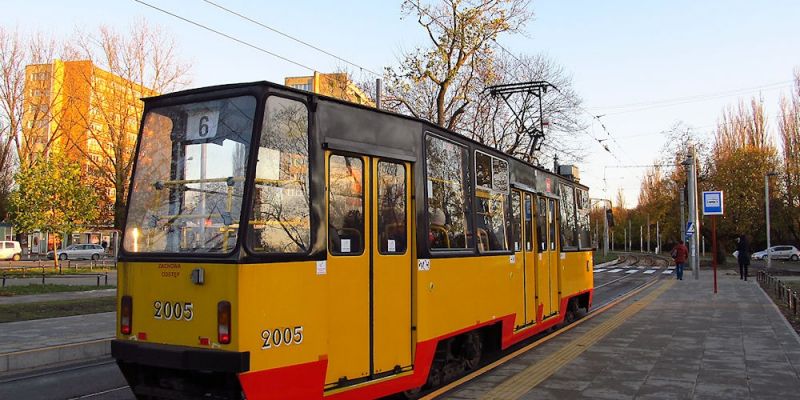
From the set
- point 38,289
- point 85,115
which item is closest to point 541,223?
point 38,289

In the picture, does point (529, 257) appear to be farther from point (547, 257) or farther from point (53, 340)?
point (53, 340)

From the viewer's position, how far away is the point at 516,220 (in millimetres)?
9703

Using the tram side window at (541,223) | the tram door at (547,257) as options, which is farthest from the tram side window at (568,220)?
the tram side window at (541,223)

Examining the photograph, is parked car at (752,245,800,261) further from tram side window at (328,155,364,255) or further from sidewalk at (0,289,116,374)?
tram side window at (328,155,364,255)

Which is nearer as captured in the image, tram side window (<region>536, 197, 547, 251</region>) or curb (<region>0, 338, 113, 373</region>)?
curb (<region>0, 338, 113, 373</region>)

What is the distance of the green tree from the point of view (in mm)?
29562

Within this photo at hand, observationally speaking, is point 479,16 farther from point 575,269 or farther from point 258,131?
point 258,131

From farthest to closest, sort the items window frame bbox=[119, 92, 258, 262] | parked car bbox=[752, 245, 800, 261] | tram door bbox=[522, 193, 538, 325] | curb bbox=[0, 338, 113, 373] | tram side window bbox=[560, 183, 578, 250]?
parked car bbox=[752, 245, 800, 261] < tram side window bbox=[560, 183, 578, 250] < tram door bbox=[522, 193, 538, 325] < curb bbox=[0, 338, 113, 373] < window frame bbox=[119, 92, 258, 262]

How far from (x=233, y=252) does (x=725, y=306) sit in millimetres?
14746

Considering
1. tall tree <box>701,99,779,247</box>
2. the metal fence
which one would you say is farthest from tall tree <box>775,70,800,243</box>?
the metal fence

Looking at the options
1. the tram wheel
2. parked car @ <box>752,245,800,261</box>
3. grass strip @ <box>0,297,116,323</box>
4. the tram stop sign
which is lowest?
parked car @ <box>752,245,800,261</box>

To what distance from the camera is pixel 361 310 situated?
5656 mm

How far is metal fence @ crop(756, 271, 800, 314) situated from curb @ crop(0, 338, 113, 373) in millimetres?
14298

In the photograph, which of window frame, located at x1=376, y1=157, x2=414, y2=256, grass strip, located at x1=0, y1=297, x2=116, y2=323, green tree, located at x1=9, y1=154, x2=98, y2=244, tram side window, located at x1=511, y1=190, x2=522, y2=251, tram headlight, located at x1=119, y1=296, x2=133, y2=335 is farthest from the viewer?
Answer: green tree, located at x1=9, y1=154, x2=98, y2=244
